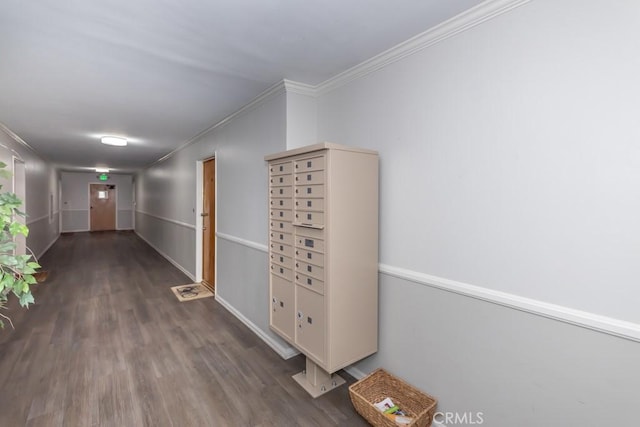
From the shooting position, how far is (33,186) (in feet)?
18.5

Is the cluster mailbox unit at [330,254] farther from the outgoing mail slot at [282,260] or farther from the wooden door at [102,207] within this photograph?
the wooden door at [102,207]

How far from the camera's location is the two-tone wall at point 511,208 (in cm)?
117

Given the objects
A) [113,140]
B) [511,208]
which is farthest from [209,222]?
[511,208]

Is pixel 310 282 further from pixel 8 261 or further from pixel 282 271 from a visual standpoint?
pixel 8 261

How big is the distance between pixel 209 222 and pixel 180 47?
2.84 meters

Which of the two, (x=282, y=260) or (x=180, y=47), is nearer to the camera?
(x=180, y=47)

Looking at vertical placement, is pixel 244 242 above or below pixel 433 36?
below

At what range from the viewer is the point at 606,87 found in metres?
1.18

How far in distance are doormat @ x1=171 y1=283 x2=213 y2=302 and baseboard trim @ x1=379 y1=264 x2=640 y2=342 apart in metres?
3.18

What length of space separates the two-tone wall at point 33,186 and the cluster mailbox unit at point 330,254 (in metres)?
3.83

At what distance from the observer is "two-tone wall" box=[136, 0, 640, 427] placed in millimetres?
1167

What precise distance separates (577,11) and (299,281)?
76.6 inches

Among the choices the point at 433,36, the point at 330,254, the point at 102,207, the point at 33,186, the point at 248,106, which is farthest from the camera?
the point at 102,207

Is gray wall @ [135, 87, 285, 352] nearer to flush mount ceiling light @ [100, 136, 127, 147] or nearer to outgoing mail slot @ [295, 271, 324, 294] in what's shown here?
outgoing mail slot @ [295, 271, 324, 294]
